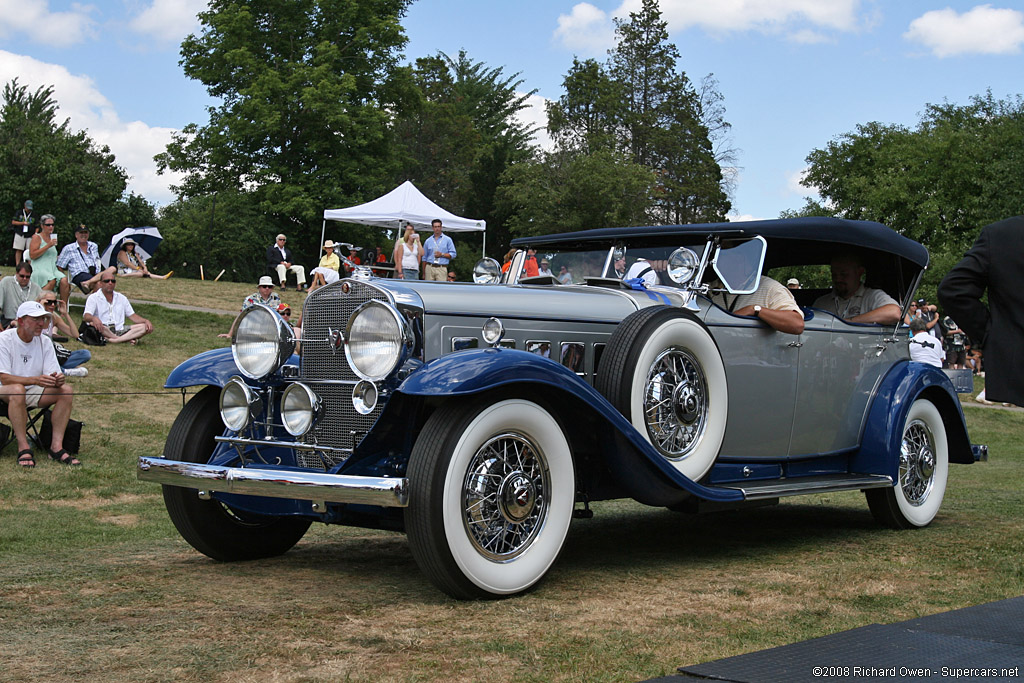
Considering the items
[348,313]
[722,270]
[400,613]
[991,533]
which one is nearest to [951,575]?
[991,533]

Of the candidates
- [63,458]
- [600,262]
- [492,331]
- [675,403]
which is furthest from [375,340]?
[63,458]

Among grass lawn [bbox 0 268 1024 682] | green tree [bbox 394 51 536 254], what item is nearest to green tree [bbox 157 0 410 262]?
green tree [bbox 394 51 536 254]

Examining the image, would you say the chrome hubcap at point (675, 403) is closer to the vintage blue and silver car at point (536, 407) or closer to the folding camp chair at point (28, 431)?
the vintage blue and silver car at point (536, 407)

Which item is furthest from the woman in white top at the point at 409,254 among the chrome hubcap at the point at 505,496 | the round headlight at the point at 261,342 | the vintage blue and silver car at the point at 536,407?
the chrome hubcap at the point at 505,496

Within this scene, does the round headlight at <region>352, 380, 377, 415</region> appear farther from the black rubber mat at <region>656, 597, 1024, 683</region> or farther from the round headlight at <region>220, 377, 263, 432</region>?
the black rubber mat at <region>656, 597, 1024, 683</region>

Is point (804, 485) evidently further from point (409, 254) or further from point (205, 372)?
point (409, 254)

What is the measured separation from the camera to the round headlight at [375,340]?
4645 mm

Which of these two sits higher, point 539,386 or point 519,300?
point 519,300

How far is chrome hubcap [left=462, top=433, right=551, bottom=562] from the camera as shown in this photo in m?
4.40

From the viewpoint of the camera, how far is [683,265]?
5.92 m

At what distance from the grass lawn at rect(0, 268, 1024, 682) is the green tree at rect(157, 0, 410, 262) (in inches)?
1311

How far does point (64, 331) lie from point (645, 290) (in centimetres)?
1055

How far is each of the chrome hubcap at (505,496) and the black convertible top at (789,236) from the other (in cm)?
195

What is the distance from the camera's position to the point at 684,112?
5409 centimetres
